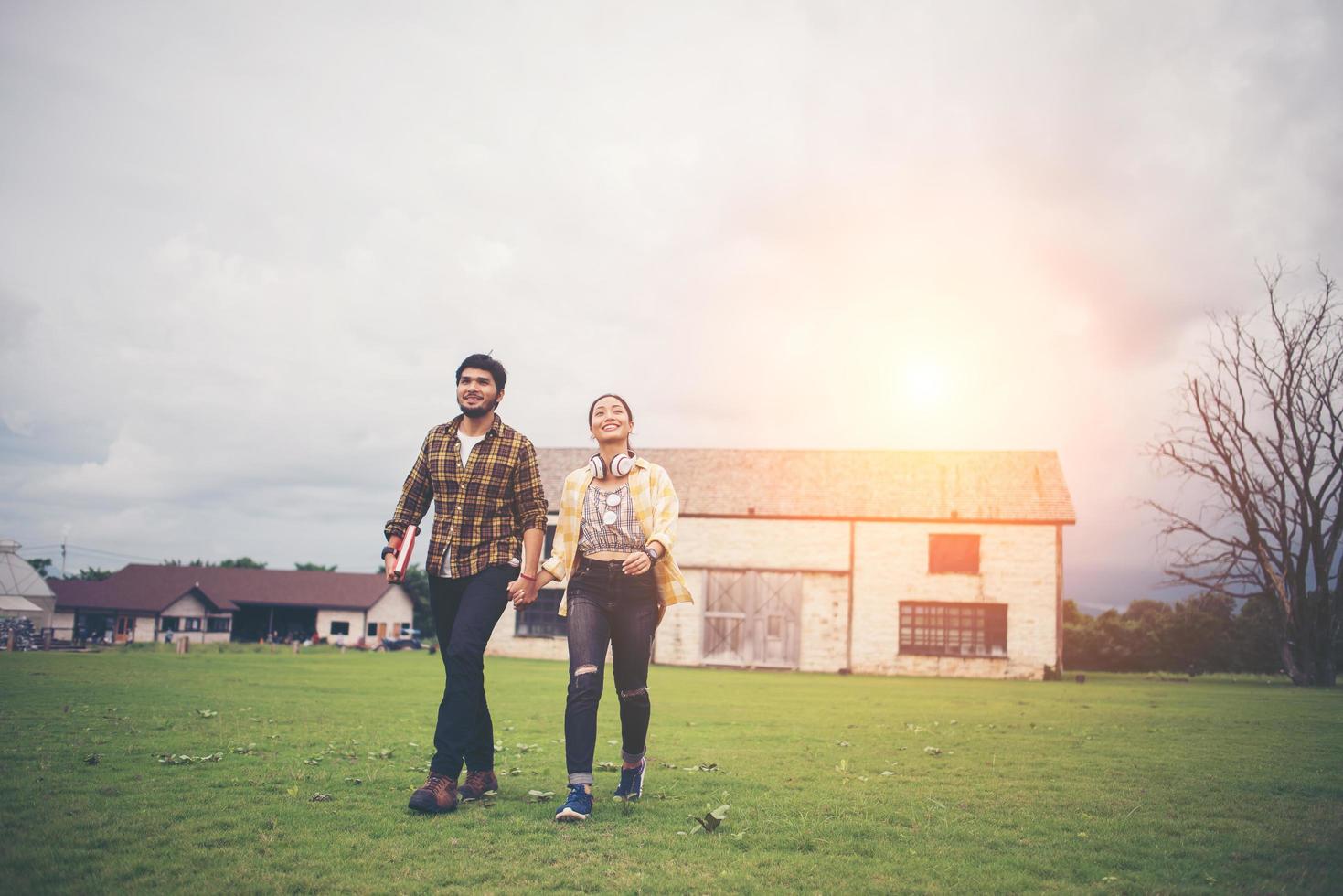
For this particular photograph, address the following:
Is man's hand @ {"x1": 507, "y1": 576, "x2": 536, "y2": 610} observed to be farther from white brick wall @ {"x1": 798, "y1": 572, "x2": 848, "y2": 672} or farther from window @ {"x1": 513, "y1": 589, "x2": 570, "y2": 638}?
window @ {"x1": 513, "y1": 589, "x2": 570, "y2": 638}

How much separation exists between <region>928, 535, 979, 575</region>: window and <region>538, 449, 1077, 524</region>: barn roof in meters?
0.78

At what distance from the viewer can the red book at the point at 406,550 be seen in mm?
5414

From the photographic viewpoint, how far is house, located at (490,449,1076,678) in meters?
32.7

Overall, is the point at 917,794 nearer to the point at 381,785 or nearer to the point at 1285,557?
the point at 381,785

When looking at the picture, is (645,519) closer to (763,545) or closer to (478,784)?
(478,784)

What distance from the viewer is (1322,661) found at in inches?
1063

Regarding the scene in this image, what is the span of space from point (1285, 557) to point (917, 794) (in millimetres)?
29283

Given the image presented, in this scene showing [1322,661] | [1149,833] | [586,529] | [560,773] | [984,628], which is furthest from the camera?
[984,628]

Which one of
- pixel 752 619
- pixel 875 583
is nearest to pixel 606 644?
pixel 875 583

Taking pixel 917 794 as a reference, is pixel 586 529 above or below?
above

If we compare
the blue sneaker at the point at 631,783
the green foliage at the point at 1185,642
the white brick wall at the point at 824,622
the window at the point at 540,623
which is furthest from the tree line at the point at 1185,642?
the blue sneaker at the point at 631,783

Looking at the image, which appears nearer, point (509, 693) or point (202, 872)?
point (202, 872)

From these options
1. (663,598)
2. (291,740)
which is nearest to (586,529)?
(663,598)

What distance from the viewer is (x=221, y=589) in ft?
188
